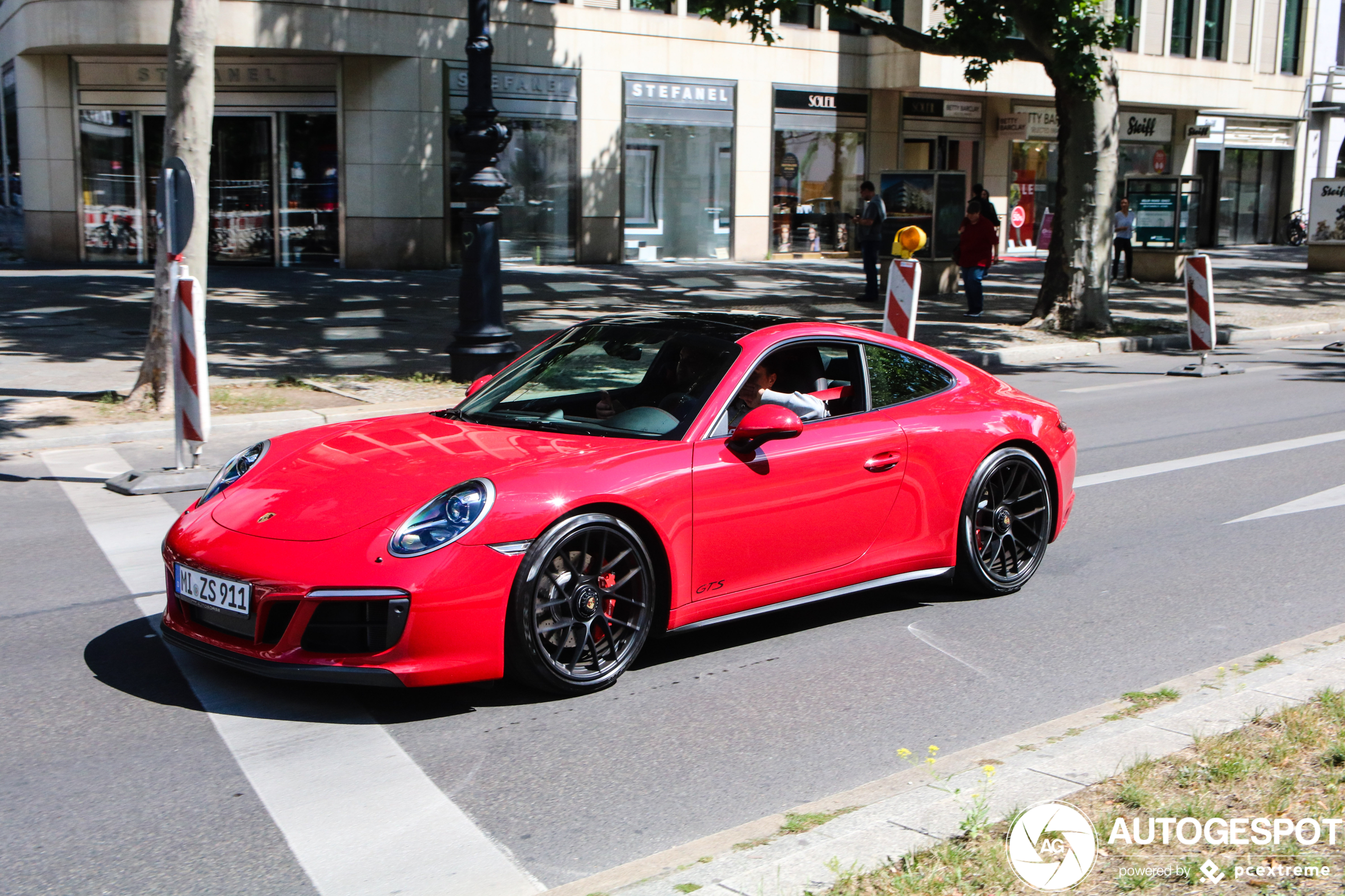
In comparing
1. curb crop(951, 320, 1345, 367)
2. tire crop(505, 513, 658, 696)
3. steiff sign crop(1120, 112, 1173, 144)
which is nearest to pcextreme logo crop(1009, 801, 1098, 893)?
tire crop(505, 513, 658, 696)

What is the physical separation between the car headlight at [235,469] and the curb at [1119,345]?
11316mm

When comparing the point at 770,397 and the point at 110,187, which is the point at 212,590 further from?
the point at 110,187

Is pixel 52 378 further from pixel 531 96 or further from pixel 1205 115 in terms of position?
pixel 1205 115

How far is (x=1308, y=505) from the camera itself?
8352mm

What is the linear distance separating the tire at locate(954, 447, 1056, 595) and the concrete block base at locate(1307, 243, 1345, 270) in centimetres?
2752

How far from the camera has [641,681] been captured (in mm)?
5078

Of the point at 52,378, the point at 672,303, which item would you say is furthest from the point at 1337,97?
the point at 52,378

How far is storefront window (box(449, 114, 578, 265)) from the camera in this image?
86.0 feet

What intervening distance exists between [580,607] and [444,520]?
0.59 meters

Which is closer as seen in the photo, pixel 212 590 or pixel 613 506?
pixel 212 590

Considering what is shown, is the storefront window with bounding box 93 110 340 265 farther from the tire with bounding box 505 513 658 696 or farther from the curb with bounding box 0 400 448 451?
the tire with bounding box 505 513 658 696

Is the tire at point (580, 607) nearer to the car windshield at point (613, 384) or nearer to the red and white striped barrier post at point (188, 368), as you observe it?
the car windshield at point (613, 384)

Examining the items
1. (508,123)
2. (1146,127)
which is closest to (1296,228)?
(1146,127)

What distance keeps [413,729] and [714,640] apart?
1.56m
